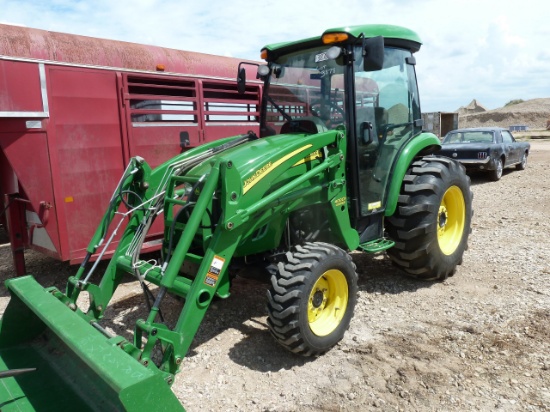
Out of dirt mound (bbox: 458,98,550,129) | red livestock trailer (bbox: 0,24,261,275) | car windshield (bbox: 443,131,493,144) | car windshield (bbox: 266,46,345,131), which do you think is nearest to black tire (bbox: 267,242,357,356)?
car windshield (bbox: 266,46,345,131)

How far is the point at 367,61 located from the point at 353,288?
5.76 feet

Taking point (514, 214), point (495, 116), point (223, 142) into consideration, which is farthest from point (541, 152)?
point (495, 116)

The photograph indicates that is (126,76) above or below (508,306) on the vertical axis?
above

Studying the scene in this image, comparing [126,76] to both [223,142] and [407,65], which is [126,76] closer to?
[223,142]

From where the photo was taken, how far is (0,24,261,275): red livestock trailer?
174 inches

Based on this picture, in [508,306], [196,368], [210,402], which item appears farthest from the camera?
[508,306]

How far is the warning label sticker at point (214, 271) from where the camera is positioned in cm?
291

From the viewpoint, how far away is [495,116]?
47.4 metres

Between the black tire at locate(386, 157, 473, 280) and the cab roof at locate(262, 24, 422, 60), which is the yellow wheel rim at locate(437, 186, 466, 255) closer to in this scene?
the black tire at locate(386, 157, 473, 280)

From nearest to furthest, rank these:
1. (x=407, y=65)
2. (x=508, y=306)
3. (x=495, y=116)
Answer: (x=508, y=306) < (x=407, y=65) < (x=495, y=116)

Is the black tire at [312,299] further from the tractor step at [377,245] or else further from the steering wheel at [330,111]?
the steering wheel at [330,111]

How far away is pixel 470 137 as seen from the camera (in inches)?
484

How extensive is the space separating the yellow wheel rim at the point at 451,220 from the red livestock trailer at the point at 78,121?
2897mm

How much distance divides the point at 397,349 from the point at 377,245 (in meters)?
1.04
